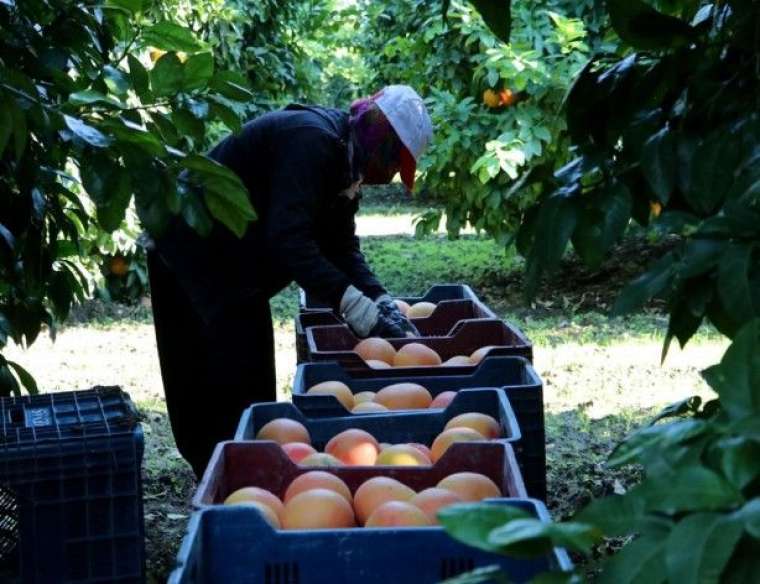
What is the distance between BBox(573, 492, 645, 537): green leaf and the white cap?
305 centimetres

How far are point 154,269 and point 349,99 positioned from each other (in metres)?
16.7

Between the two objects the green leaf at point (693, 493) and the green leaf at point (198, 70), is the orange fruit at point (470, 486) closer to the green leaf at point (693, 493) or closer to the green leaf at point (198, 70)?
the green leaf at point (198, 70)

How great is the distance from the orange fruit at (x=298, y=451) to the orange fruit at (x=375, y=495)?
33cm

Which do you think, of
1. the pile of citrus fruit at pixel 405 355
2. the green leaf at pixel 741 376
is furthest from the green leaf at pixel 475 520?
the pile of citrus fruit at pixel 405 355

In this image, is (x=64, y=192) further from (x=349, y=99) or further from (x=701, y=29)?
(x=349, y=99)

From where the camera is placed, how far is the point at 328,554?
213cm

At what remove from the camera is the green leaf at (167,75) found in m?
2.63

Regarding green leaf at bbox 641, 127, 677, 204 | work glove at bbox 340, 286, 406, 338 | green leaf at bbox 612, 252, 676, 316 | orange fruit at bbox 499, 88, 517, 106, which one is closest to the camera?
green leaf at bbox 612, 252, 676, 316

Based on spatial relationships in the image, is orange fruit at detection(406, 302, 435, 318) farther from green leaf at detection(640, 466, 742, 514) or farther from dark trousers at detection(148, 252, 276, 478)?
green leaf at detection(640, 466, 742, 514)

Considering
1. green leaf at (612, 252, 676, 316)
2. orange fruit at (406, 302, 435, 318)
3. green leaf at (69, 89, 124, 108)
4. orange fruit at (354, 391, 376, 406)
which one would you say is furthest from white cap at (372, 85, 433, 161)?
green leaf at (612, 252, 676, 316)

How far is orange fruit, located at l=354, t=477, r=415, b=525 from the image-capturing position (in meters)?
2.46

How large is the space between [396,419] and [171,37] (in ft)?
3.47

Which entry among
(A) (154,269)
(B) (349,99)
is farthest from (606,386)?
(B) (349,99)

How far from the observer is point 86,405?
3.54 metres
